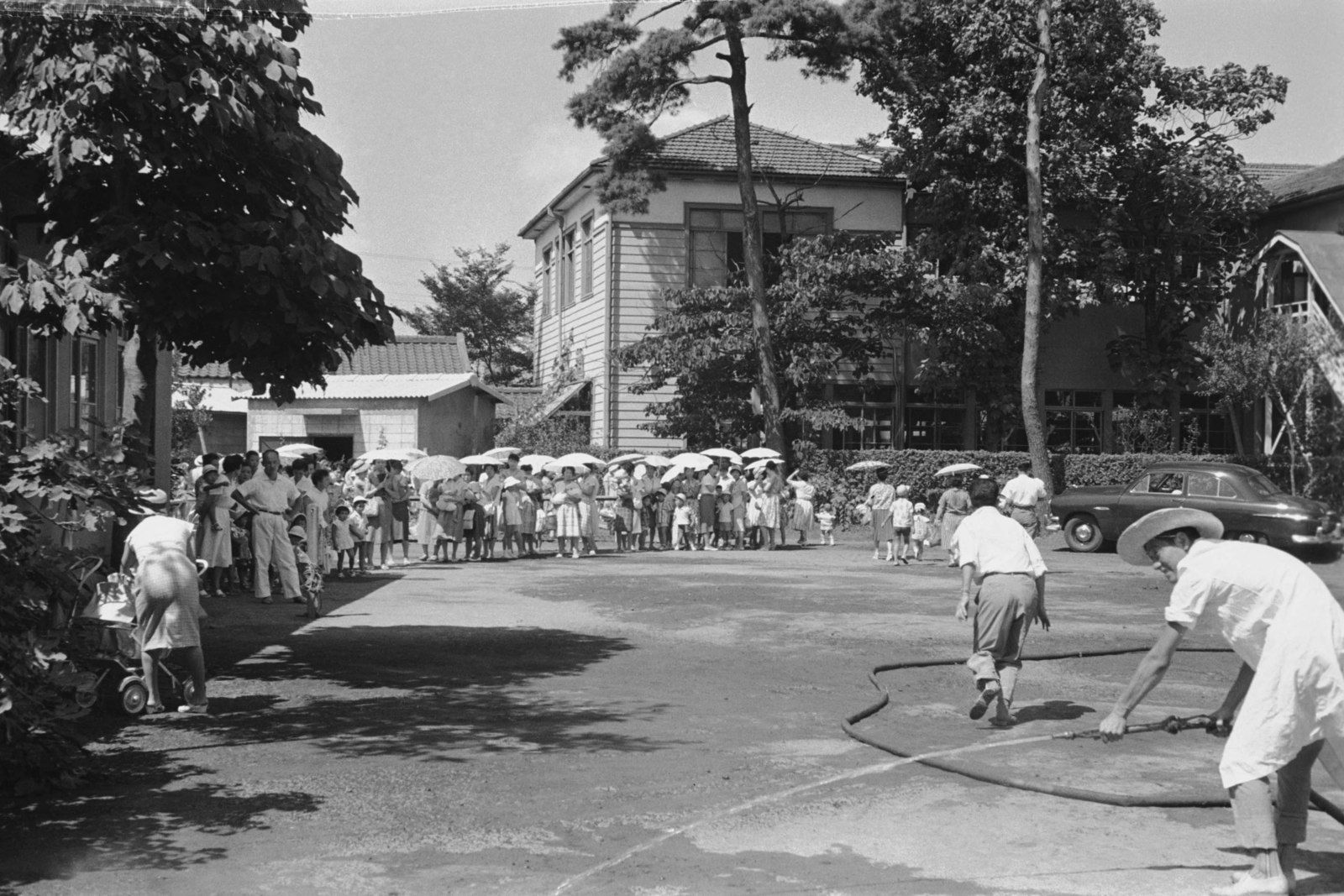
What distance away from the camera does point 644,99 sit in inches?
1325

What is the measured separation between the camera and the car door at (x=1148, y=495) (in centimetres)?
2614

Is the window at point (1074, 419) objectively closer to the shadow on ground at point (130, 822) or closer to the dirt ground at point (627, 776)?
the dirt ground at point (627, 776)

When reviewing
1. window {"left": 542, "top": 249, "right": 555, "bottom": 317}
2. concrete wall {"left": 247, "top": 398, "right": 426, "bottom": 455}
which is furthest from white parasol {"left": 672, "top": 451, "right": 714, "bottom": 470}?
window {"left": 542, "top": 249, "right": 555, "bottom": 317}

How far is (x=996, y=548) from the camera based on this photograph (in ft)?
32.7

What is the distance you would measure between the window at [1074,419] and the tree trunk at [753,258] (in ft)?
27.0

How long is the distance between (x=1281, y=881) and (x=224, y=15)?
29.9 feet

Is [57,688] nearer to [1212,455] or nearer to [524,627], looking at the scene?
[524,627]

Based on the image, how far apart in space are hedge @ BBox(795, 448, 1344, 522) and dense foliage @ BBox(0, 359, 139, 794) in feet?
85.6

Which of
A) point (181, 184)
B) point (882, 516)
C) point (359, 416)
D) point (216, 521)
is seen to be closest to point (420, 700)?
point (181, 184)

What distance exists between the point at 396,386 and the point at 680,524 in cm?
1349

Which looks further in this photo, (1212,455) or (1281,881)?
(1212,455)

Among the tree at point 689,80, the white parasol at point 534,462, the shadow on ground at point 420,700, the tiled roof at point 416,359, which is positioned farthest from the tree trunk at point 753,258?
the shadow on ground at point 420,700

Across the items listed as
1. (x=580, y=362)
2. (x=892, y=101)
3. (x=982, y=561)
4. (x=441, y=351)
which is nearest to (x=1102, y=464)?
(x=892, y=101)

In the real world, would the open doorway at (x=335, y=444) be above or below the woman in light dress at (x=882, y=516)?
above
